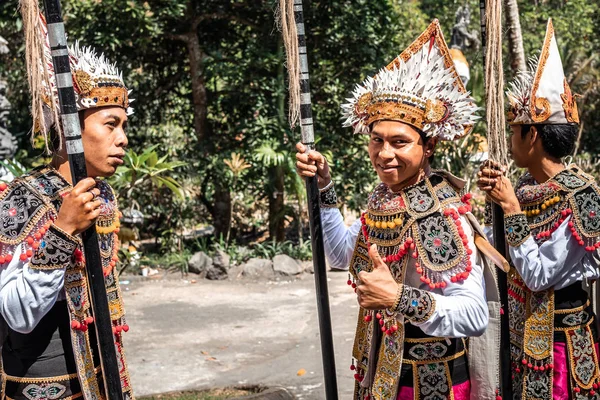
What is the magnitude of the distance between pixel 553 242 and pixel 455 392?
94cm

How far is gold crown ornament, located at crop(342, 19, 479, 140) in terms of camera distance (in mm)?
2834

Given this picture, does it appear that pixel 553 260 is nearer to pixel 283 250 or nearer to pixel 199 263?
pixel 199 263

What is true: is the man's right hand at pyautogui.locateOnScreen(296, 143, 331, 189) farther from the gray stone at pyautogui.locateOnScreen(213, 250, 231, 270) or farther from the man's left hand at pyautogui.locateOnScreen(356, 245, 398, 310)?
the gray stone at pyautogui.locateOnScreen(213, 250, 231, 270)

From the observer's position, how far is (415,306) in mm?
2547

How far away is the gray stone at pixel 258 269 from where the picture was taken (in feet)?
32.0

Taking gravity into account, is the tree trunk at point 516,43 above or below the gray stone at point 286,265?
above

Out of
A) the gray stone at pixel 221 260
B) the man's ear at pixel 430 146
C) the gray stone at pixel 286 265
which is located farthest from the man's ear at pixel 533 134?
the gray stone at pixel 221 260

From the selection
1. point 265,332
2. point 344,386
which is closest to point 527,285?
point 344,386

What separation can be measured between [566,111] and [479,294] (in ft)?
4.24

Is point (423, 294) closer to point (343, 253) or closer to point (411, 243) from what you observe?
point (411, 243)

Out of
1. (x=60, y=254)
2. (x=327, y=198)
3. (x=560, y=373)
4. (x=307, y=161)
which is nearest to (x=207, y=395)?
(x=327, y=198)

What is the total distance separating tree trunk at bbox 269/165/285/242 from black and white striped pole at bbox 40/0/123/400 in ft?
25.9

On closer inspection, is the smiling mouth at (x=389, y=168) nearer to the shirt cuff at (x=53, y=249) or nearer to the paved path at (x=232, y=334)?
the shirt cuff at (x=53, y=249)

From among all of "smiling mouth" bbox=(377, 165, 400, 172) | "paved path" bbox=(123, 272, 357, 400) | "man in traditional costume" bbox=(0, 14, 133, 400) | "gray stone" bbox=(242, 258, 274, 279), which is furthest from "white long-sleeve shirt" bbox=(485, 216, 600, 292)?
"gray stone" bbox=(242, 258, 274, 279)
